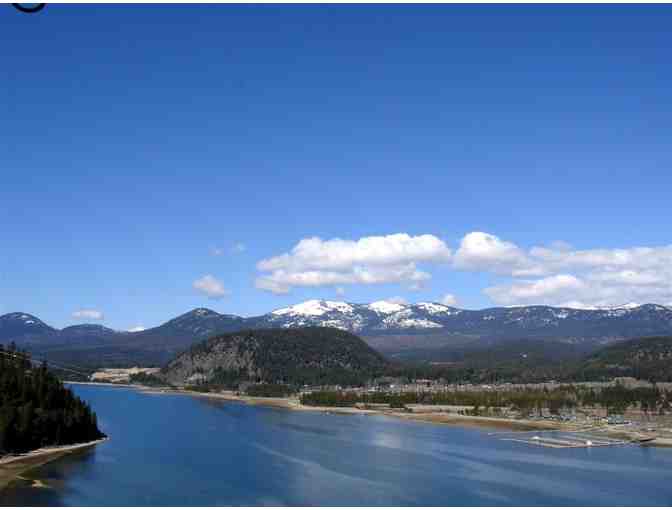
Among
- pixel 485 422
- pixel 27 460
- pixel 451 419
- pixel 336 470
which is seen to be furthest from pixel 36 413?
pixel 485 422

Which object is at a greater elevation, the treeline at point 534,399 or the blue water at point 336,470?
the treeline at point 534,399

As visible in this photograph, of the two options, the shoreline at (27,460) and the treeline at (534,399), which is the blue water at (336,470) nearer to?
the shoreline at (27,460)

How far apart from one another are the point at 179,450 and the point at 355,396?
90769mm

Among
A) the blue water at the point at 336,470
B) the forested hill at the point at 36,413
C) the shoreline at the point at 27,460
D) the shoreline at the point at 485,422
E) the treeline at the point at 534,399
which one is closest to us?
the blue water at the point at 336,470

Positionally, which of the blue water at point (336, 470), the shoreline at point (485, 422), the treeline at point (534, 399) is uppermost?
the treeline at point (534, 399)

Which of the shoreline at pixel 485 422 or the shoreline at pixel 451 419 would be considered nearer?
the shoreline at pixel 485 422

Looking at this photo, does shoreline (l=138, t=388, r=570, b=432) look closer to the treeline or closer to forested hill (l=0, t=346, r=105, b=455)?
the treeline

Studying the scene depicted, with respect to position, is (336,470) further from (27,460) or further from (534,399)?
(534,399)

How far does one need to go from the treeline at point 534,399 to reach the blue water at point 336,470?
116ft

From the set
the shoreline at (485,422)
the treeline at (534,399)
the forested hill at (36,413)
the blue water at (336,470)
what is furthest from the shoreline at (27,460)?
the treeline at (534,399)

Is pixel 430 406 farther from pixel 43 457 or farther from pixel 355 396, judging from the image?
pixel 43 457

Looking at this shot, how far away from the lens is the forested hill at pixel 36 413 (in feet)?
275

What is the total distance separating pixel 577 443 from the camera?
107 meters

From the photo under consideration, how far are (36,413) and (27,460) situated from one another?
12127 millimetres
